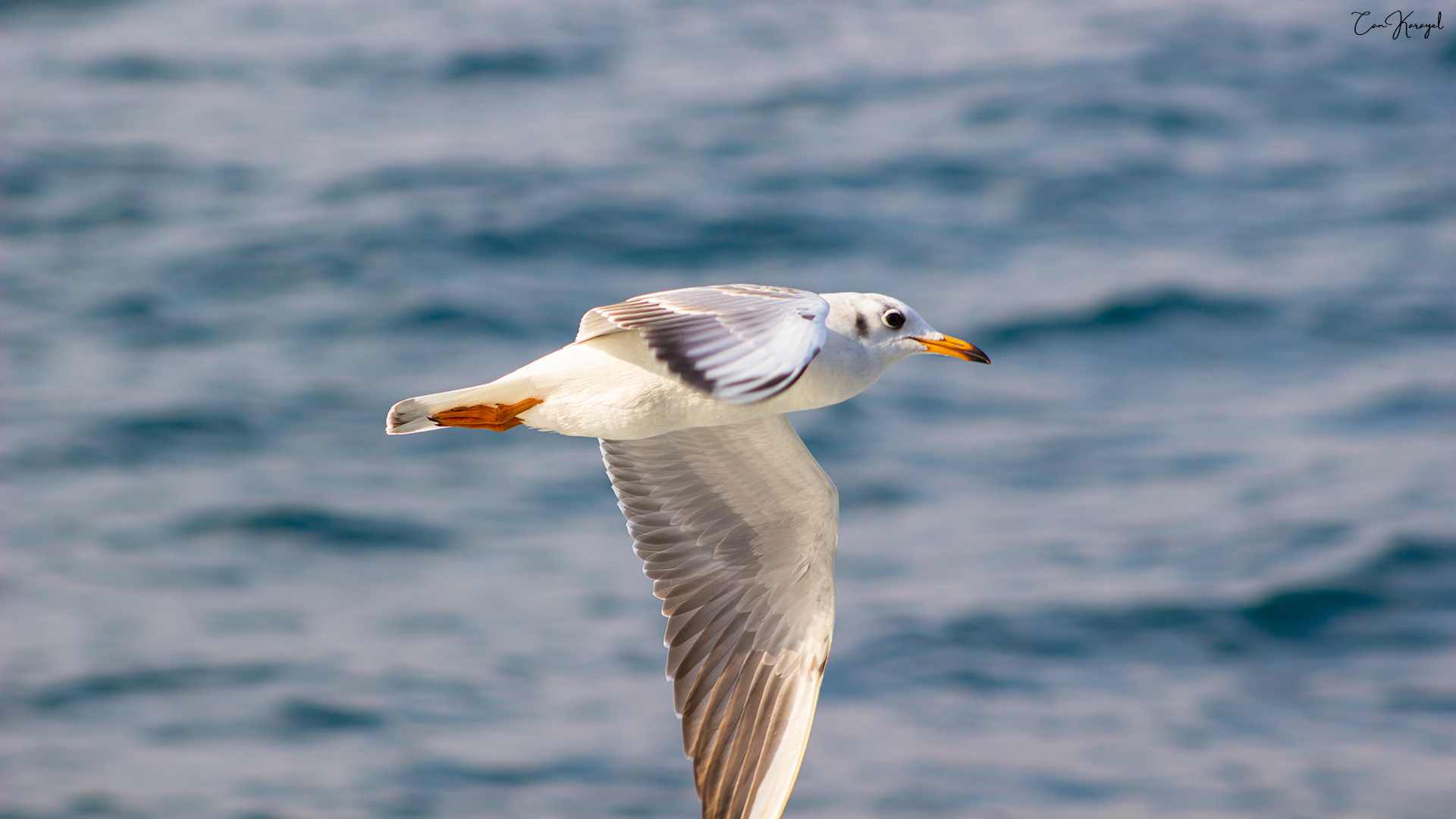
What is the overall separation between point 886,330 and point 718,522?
1.55 metres

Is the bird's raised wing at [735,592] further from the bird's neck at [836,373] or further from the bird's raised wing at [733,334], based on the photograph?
the bird's raised wing at [733,334]

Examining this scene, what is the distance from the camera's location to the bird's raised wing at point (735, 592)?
24.2 feet

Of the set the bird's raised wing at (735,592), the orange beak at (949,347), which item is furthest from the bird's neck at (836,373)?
the bird's raised wing at (735,592)

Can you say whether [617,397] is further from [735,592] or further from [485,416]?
[735,592]

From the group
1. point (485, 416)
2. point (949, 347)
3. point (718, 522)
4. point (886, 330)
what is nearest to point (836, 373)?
point (886, 330)

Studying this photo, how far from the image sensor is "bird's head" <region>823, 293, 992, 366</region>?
246 inches

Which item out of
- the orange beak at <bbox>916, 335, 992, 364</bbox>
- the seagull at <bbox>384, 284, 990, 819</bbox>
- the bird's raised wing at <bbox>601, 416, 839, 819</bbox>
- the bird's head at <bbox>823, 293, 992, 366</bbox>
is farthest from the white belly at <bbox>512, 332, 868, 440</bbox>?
the bird's raised wing at <bbox>601, 416, 839, 819</bbox>

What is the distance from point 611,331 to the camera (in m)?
6.28

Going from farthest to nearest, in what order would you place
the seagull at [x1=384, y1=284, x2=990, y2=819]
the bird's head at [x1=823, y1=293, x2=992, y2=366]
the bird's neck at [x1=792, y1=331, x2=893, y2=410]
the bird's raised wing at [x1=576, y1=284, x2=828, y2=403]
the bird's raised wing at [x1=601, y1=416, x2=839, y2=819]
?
the bird's raised wing at [x1=601, y1=416, x2=839, y2=819] → the seagull at [x1=384, y1=284, x2=990, y2=819] → the bird's head at [x1=823, y1=293, x2=992, y2=366] → the bird's neck at [x1=792, y1=331, x2=893, y2=410] → the bird's raised wing at [x1=576, y1=284, x2=828, y2=403]

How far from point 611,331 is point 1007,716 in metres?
9.45

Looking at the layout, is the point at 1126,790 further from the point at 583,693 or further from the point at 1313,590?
the point at 583,693

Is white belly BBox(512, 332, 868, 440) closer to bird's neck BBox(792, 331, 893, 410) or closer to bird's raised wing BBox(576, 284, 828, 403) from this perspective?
bird's neck BBox(792, 331, 893, 410)

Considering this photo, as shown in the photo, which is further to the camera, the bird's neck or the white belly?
the white belly

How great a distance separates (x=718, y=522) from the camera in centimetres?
756
